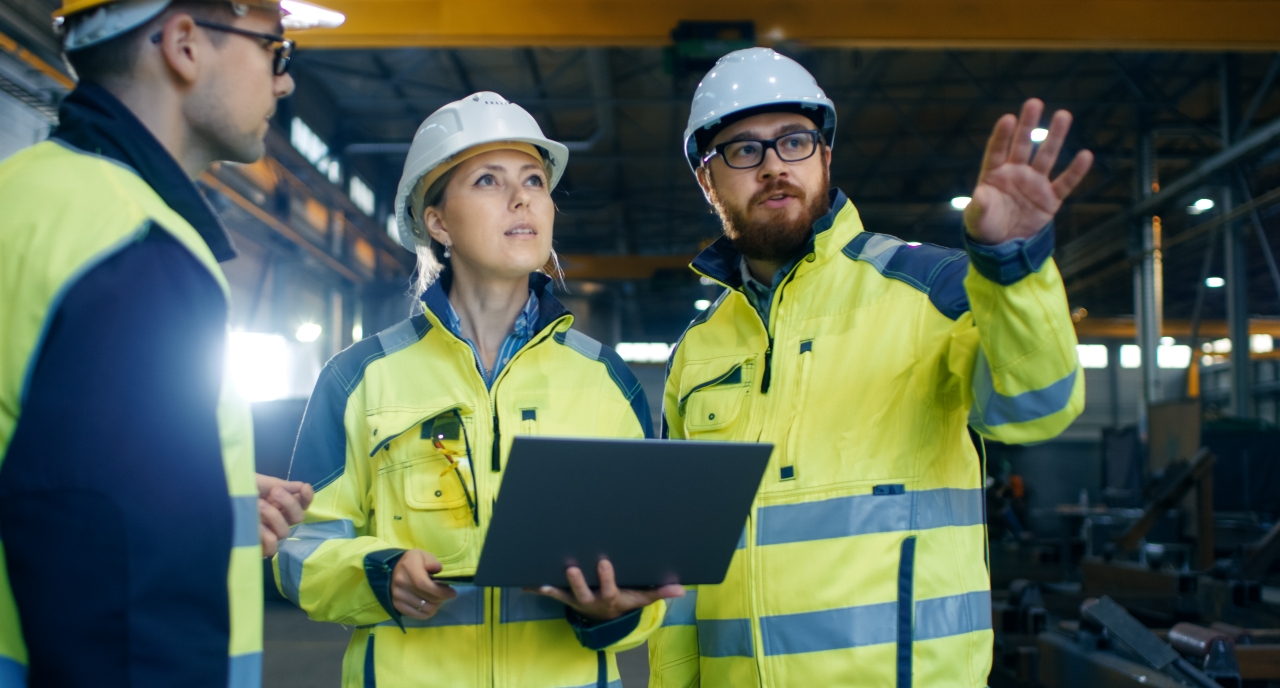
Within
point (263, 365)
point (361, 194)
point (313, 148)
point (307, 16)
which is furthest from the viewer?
point (361, 194)

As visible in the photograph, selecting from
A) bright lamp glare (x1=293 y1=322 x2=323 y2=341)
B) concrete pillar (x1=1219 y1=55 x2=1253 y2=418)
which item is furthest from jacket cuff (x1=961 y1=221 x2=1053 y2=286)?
concrete pillar (x1=1219 y1=55 x2=1253 y2=418)

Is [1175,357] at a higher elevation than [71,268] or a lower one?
higher

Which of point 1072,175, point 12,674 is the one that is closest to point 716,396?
point 1072,175

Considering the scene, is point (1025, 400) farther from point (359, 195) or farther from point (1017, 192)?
point (359, 195)

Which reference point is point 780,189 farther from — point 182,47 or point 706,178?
point 182,47

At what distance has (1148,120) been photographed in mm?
13609

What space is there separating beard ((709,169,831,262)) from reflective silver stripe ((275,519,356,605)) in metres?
1.09

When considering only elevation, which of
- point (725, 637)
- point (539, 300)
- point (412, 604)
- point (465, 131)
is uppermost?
point (465, 131)

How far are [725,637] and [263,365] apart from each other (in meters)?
10.1

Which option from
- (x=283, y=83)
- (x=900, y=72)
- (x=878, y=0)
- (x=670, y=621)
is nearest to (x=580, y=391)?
(x=670, y=621)

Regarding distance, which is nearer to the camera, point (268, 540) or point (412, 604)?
point (268, 540)

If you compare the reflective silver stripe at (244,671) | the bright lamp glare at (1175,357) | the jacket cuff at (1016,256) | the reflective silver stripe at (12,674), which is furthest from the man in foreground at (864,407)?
the bright lamp glare at (1175,357)

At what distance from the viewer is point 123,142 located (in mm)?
1111

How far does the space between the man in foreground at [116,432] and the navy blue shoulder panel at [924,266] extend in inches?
51.1
